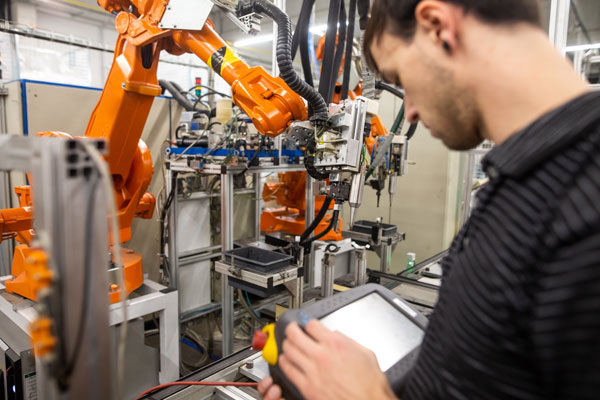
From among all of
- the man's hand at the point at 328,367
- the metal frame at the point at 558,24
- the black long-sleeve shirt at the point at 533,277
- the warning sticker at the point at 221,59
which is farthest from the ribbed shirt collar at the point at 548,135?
the metal frame at the point at 558,24

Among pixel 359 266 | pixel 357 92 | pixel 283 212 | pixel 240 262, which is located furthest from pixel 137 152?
pixel 357 92

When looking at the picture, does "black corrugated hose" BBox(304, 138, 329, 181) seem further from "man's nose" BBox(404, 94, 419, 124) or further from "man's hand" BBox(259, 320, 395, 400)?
"man's hand" BBox(259, 320, 395, 400)

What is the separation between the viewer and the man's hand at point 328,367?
57 cm

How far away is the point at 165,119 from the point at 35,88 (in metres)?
0.95

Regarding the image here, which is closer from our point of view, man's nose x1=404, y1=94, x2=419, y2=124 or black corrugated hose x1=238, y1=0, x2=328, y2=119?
man's nose x1=404, y1=94, x2=419, y2=124

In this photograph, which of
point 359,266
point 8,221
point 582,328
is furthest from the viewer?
point 359,266

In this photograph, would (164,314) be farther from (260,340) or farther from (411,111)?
(411,111)

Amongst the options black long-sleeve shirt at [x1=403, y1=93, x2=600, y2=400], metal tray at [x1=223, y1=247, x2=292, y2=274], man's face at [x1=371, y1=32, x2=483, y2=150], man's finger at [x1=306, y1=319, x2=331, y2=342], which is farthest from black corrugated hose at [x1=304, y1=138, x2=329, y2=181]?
black long-sleeve shirt at [x1=403, y1=93, x2=600, y2=400]

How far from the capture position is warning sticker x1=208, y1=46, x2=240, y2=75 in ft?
5.75

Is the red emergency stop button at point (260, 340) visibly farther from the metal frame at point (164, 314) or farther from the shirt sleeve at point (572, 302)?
the metal frame at point (164, 314)

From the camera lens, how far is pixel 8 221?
5.47 ft

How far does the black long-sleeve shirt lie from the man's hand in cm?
10

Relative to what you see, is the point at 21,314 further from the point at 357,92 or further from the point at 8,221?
the point at 357,92

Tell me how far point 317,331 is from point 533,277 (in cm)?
37
